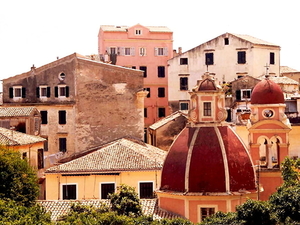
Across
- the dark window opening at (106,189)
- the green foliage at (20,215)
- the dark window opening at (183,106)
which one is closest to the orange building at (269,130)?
the dark window opening at (106,189)

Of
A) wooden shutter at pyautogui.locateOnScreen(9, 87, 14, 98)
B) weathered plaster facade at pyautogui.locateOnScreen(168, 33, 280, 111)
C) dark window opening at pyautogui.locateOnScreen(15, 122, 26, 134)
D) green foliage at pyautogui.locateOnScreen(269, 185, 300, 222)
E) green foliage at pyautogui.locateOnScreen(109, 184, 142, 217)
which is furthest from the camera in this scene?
weathered plaster facade at pyautogui.locateOnScreen(168, 33, 280, 111)

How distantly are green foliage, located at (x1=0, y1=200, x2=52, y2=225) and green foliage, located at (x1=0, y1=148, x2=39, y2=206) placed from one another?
12.9 feet

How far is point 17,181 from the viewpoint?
3631cm

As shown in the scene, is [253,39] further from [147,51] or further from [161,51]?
[147,51]

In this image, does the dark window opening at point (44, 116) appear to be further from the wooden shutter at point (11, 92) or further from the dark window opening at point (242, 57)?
the dark window opening at point (242, 57)

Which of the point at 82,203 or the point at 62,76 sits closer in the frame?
the point at 82,203

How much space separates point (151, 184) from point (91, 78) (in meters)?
13.8

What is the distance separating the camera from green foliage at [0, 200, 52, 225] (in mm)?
28406

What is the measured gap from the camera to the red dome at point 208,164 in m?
33.8

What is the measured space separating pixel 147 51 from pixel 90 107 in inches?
747

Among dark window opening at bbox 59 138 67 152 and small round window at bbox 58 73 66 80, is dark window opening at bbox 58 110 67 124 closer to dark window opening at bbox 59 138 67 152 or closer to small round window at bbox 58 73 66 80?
dark window opening at bbox 59 138 67 152

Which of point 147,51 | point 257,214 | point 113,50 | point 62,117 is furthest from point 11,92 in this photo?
point 257,214

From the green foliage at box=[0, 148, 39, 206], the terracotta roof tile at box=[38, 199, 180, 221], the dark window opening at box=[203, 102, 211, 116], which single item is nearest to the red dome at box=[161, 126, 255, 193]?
the dark window opening at box=[203, 102, 211, 116]

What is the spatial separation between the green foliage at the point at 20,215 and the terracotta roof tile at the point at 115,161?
41.4 ft
